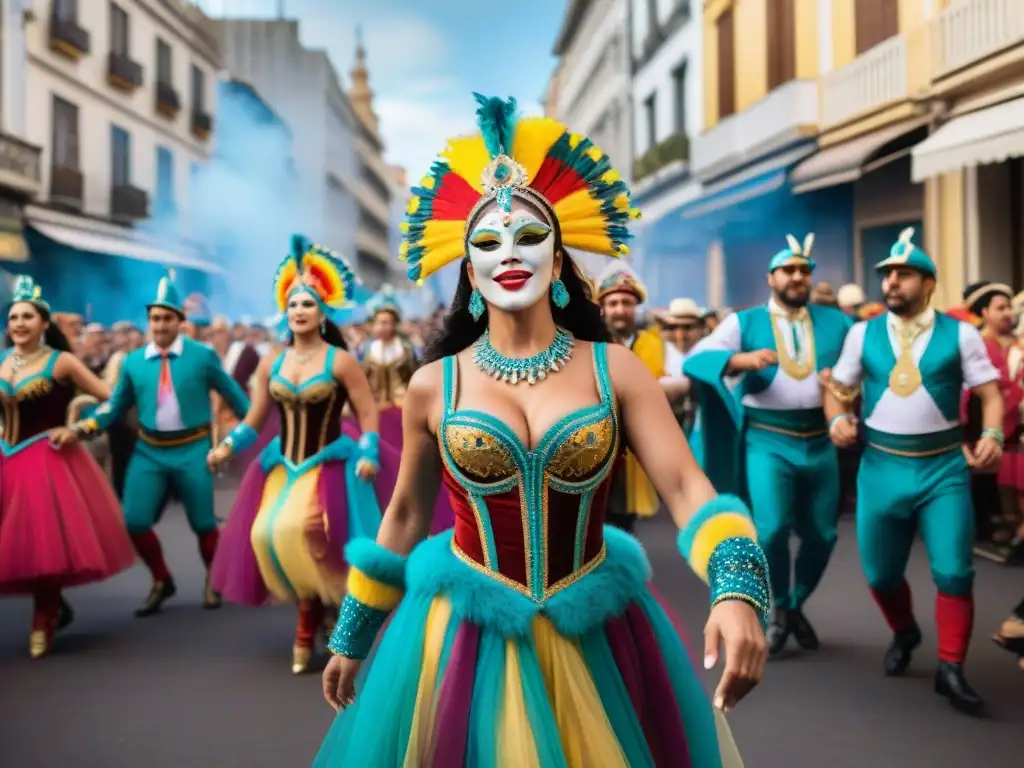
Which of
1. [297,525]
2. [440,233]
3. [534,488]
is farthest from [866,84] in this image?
[534,488]

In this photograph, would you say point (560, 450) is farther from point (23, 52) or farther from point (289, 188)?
point (289, 188)

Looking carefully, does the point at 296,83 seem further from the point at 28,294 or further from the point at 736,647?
the point at 736,647

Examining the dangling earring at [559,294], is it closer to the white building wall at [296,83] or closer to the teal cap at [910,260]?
the teal cap at [910,260]

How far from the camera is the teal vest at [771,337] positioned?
6.36 m

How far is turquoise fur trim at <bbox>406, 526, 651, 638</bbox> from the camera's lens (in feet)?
9.11

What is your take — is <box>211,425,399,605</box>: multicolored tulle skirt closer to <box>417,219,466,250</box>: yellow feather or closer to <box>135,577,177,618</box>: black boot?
<box>135,577,177,618</box>: black boot

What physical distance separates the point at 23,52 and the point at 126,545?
18218 mm

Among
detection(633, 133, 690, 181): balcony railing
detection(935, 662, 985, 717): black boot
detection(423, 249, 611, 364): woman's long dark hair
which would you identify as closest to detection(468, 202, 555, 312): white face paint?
detection(423, 249, 611, 364): woman's long dark hair

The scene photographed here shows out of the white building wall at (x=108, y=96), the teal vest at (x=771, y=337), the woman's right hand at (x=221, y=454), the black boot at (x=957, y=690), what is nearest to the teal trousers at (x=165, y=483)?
the woman's right hand at (x=221, y=454)

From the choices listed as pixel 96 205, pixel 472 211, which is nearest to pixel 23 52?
pixel 96 205

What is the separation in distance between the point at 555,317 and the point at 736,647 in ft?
3.74

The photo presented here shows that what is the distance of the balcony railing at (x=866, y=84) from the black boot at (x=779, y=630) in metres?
11.5

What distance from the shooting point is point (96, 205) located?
26484mm

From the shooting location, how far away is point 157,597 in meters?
7.65
